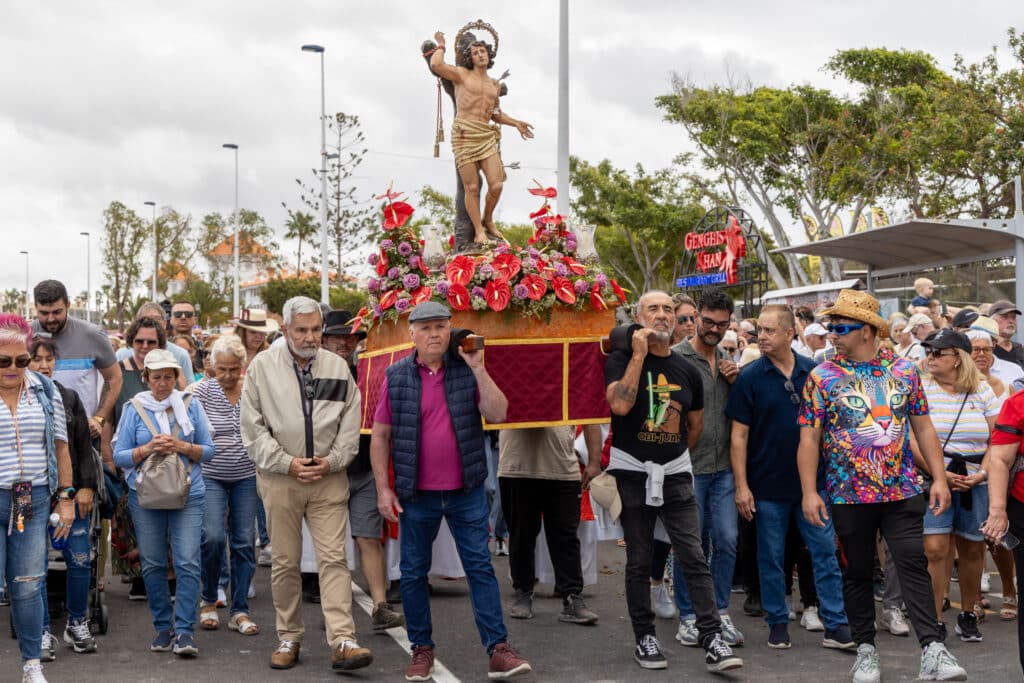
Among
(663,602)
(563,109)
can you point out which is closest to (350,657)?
(663,602)

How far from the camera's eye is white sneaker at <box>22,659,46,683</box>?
Answer: 5.79 meters

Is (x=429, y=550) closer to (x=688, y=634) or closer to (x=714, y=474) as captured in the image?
(x=688, y=634)

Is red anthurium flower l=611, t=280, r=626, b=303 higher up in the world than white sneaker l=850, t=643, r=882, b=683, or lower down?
higher up

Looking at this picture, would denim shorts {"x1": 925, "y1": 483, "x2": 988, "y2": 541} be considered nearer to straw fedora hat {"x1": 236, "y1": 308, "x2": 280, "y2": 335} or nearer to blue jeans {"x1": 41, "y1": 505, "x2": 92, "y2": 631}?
blue jeans {"x1": 41, "y1": 505, "x2": 92, "y2": 631}

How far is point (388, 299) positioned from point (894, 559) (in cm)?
341

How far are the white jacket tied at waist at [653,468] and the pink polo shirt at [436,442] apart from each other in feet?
3.00

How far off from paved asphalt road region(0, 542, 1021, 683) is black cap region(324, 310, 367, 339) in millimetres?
2013

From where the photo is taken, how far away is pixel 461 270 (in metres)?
6.93

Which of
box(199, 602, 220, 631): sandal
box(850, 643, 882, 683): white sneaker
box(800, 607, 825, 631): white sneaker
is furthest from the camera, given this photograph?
A: box(199, 602, 220, 631): sandal

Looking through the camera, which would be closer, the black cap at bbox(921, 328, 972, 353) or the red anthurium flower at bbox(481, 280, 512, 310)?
the red anthurium flower at bbox(481, 280, 512, 310)

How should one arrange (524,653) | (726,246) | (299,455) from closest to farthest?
(299,455), (524,653), (726,246)

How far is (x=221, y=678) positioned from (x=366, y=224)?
40.6m

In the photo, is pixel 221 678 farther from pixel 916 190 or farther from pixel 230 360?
pixel 916 190

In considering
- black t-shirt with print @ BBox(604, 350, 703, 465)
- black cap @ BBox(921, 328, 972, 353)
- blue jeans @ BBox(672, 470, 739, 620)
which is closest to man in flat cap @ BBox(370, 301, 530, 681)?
black t-shirt with print @ BBox(604, 350, 703, 465)
